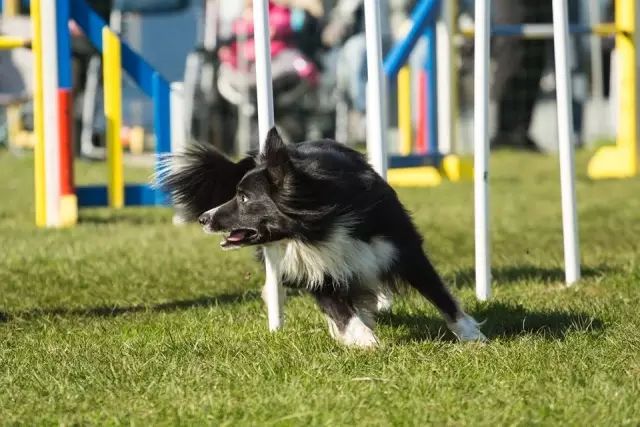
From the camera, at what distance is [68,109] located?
7.84 m

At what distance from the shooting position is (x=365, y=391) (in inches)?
129

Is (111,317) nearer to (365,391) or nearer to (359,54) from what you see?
(365,391)

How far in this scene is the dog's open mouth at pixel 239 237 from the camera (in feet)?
13.0

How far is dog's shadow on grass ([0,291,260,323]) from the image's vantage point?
16.2 feet

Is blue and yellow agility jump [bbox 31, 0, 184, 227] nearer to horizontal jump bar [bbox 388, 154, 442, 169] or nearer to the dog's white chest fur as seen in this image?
horizontal jump bar [bbox 388, 154, 442, 169]

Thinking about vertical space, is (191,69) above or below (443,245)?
above

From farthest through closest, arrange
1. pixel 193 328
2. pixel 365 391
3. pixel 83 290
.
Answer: pixel 83 290 < pixel 193 328 < pixel 365 391

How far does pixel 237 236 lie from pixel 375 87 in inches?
39.3

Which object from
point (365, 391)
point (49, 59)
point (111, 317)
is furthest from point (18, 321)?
point (49, 59)

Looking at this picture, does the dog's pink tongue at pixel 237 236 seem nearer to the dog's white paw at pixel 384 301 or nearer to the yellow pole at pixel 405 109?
the dog's white paw at pixel 384 301

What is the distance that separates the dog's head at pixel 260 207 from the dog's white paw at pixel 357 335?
0.39 meters

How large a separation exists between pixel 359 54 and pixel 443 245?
8.65m

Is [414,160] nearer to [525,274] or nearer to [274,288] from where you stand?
[525,274]

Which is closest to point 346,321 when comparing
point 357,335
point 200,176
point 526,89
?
point 357,335
